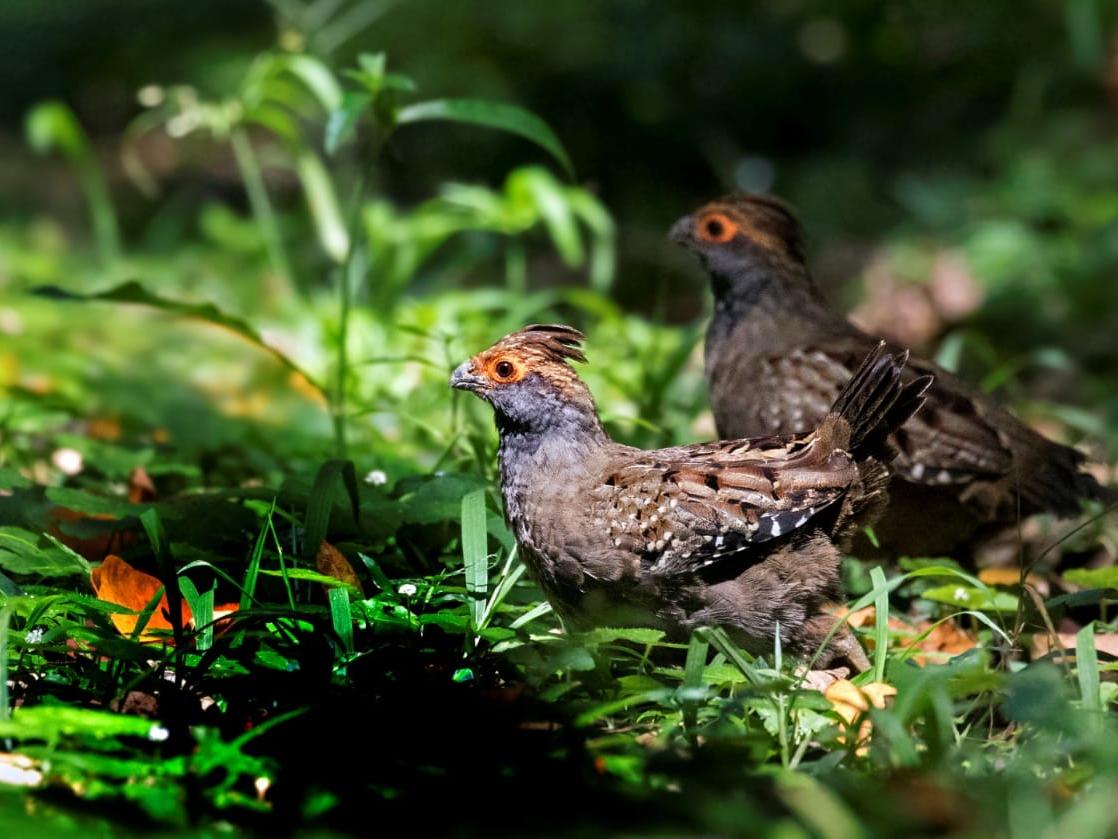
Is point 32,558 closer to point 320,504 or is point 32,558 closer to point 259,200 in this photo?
point 320,504

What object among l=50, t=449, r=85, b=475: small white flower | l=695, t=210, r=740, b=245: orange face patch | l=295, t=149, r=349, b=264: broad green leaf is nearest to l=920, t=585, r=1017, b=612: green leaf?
l=695, t=210, r=740, b=245: orange face patch

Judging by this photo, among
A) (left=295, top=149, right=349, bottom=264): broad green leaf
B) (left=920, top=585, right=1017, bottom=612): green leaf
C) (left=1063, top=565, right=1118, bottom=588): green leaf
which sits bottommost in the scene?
(left=920, top=585, right=1017, bottom=612): green leaf

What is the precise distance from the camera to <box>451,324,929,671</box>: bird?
11.7 ft

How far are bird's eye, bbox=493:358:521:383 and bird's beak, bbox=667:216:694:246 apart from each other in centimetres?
176

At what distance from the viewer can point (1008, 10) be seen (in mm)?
10281

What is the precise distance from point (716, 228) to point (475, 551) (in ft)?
7.47

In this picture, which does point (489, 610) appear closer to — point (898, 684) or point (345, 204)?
point (898, 684)

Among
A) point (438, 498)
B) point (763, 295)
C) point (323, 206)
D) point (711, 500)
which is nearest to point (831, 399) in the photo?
point (763, 295)

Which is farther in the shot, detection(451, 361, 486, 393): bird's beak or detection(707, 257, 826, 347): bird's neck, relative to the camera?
detection(707, 257, 826, 347): bird's neck

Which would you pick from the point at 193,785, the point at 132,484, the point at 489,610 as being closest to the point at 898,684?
the point at 489,610

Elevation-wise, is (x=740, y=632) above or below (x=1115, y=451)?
below

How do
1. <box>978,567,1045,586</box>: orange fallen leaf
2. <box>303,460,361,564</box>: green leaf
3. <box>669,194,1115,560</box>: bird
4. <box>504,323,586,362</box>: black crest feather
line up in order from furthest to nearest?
<box>669,194,1115,560</box>: bird
<box>978,567,1045,586</box>: orange fallen leaf
<box>504,323,586,362</box>: black crest feather
<box>303,460,361,564</box>: green leaf

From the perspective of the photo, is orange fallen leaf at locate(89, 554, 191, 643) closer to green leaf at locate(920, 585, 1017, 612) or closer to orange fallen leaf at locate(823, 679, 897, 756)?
orange fallen leaf at locate(823, 679, 897, 756)

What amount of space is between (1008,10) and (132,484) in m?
8.04
